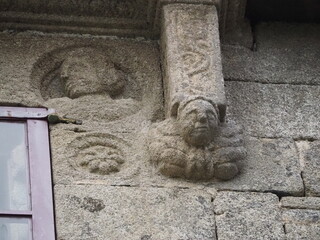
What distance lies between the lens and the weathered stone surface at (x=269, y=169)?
20.9ft

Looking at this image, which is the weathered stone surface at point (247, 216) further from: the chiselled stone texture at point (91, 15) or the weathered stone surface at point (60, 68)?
the chiselled stone texture at point (91, 15)

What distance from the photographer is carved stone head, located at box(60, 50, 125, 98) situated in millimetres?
6727

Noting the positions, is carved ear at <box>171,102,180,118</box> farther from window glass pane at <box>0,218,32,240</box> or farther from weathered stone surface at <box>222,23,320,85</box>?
window glass pane at <box>0,218,32,240</box>

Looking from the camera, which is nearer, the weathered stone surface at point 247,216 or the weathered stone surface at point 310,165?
the weathered stone surface at point 247,216

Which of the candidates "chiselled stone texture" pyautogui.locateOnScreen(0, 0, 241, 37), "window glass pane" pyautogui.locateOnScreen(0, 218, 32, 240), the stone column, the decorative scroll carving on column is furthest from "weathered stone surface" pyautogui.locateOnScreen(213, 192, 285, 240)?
"chiselled stone texture" pyautogui.locateOnScreen(0, 0, 241, 37)

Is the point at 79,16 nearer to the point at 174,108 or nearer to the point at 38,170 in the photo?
the point at 174,108

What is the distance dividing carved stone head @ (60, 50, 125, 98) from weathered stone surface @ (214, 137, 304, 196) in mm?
721

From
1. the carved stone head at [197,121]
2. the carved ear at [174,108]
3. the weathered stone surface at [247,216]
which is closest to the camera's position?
the weathered stone surface at [247,216]

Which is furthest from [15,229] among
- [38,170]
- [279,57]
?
[279,57]

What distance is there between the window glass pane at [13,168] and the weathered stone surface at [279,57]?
115 centimetres

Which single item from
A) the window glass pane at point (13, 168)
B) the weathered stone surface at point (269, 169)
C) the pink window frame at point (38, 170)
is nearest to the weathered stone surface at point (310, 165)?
the weathered stone surface at point (269, 169)

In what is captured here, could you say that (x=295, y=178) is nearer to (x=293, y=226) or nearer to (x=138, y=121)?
(x=293, y=226)

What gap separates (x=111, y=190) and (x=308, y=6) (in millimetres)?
1679

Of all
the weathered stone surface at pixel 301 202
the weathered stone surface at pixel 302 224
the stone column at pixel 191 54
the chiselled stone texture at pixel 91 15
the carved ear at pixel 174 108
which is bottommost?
the weathered stone surface at pixel 302 224
